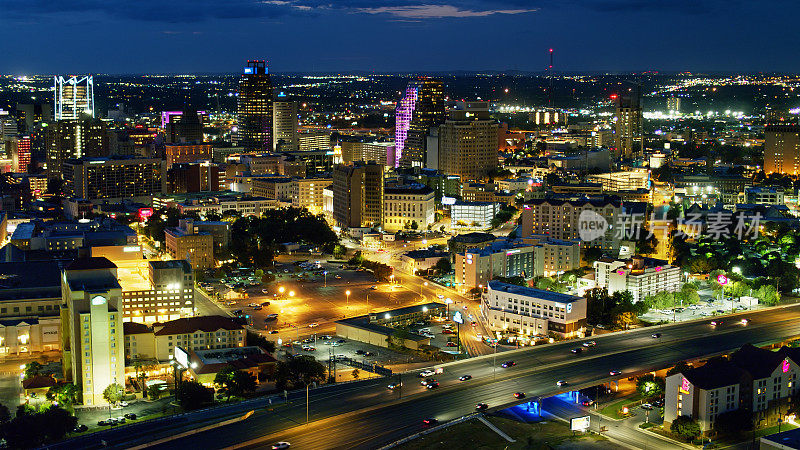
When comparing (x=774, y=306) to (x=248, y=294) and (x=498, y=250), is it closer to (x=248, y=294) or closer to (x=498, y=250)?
(x=498, y=250)

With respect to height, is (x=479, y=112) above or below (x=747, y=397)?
above

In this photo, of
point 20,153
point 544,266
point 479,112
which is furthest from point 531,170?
point 20,153

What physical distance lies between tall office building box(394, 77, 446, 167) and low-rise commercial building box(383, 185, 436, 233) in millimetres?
12212

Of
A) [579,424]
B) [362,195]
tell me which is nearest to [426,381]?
[579,424]

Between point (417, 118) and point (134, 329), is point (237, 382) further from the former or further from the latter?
point (417, 118)

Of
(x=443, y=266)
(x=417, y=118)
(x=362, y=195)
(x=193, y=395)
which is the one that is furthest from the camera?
(x=417, y=118)

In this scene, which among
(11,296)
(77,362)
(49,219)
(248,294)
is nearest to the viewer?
(77,362)

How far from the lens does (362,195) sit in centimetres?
3216

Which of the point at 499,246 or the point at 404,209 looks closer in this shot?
the point at 499,246

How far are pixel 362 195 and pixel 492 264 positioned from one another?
352 inches

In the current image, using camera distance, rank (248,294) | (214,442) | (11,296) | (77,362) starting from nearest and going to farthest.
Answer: (214,442) → (77,362) → (11,296) → (248,294)

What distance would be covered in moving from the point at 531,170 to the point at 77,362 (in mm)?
28980

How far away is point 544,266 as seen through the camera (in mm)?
25547

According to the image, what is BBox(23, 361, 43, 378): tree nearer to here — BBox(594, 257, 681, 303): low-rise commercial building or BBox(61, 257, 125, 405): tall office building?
BBox(61, 257, 125, 405): tall office building
